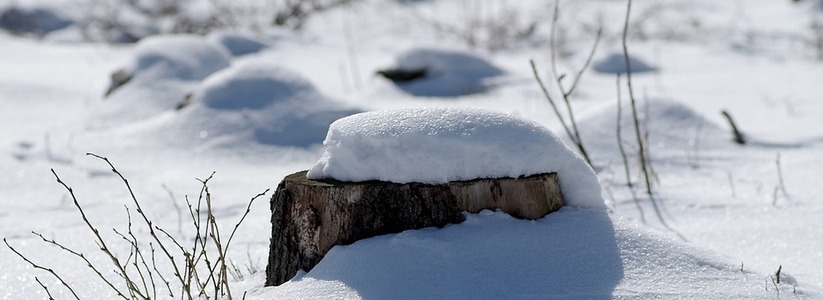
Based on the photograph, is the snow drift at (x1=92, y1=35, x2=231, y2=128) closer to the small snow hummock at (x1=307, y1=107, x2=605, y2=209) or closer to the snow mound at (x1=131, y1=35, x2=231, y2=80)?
the snow mound at (x1=131, y1=35, x2=231, y2=80)

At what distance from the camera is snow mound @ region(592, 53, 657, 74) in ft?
24.2

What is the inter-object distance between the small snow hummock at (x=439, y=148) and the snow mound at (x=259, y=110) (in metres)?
2.41

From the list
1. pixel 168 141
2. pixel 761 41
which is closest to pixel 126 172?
pixel 168 141

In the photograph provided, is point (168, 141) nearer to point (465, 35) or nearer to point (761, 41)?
point (465, 35)

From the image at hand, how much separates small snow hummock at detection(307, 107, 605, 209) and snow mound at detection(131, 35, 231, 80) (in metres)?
4.22

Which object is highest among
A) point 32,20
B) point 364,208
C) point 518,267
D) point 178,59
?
point 32,20

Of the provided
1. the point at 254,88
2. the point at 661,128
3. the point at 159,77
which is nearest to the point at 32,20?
the point at 159,77

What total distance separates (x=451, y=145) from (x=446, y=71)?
4.70m

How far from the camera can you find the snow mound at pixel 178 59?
6.19 metres

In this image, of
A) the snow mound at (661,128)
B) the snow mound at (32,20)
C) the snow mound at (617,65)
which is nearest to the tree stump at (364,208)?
the snow mound at (661,128)

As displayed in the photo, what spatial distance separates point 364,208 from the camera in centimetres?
208

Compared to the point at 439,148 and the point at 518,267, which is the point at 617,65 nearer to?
the point at 439,148

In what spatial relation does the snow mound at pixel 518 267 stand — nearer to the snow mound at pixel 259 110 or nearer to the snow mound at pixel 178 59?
the snow mound at pixel 259 110

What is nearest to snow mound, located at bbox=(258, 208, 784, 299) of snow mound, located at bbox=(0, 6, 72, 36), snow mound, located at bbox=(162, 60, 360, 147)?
snow mound, located at bbox=(162, 60, 360, 147)
